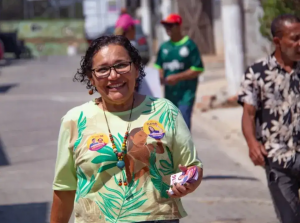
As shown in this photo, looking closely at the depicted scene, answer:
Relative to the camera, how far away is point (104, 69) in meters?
3.65

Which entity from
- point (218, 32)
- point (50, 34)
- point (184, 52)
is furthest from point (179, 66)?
point (50, 34)

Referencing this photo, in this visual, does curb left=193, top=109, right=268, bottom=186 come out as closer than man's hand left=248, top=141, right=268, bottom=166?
No

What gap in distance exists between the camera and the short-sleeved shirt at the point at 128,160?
11.7 ft

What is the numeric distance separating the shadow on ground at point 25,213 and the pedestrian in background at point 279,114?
258 cm

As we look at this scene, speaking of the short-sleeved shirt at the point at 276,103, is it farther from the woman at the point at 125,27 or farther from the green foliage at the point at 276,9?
the green foliage at the point at 276,9

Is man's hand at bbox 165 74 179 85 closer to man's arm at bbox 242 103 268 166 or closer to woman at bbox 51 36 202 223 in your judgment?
man's arm at bbox 242 103 268 166

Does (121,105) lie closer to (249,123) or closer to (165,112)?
(165,112)

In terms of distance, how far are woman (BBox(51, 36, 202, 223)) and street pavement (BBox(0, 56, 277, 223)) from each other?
3.41 m

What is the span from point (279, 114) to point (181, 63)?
3673mm

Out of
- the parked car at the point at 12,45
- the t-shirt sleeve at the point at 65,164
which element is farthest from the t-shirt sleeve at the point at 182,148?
the parked car at the point at 12,45

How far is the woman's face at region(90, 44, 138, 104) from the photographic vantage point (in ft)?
11.9

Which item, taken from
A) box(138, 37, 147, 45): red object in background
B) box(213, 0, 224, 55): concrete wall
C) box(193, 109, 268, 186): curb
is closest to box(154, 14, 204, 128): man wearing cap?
box(193, 109, 268, 186): curb

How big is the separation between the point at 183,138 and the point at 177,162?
0.12m

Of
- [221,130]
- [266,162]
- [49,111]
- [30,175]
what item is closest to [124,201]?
[266,162]
